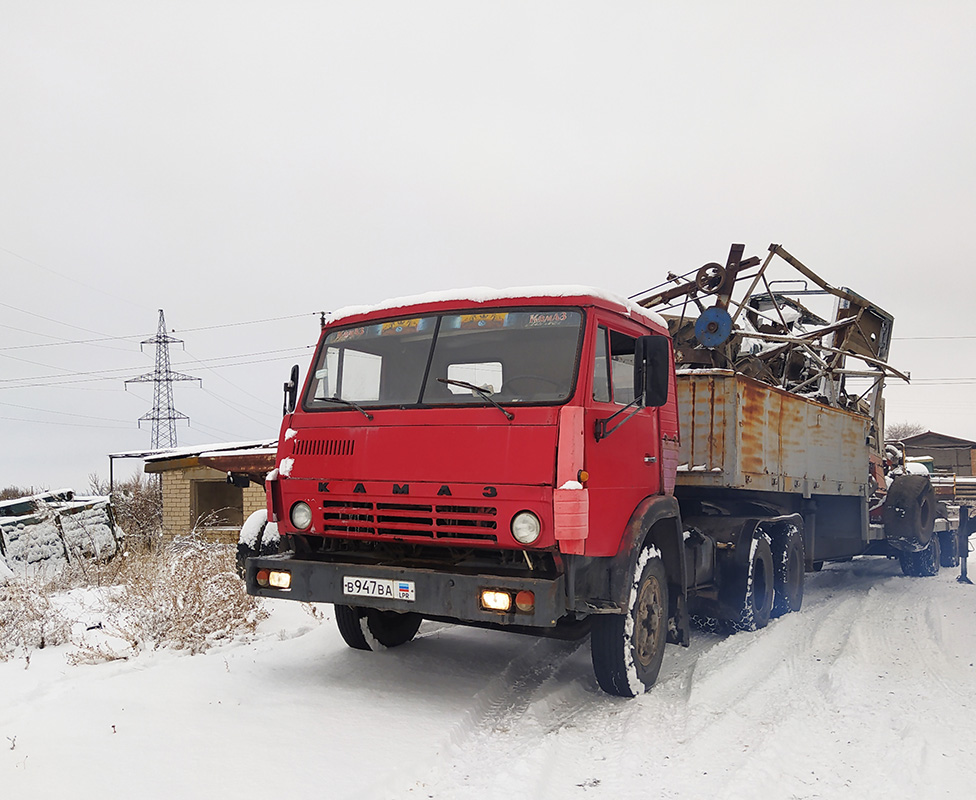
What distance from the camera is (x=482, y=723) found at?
4.92 meters

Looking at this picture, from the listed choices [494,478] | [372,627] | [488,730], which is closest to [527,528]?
[494,478]

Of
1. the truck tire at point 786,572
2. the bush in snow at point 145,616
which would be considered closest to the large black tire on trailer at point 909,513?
the truck tire at point 786,572

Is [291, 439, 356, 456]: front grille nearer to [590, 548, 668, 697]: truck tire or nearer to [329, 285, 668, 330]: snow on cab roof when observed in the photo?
[329, 285, 668, 330]: snow on cab roof

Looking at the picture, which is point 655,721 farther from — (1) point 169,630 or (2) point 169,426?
(2) point 169,426

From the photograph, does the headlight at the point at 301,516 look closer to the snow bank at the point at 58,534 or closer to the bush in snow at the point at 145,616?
the bush in snow at the point at 145,616

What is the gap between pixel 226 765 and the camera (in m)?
3.99

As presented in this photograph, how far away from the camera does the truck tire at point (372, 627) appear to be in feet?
20.5

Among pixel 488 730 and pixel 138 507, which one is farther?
pixel 138 507

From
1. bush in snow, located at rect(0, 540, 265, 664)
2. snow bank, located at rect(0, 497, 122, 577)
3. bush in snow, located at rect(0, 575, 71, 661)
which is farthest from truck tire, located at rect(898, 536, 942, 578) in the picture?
snow bank, located at rect(0, 497, 122, 577)

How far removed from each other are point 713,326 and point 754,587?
131 inches

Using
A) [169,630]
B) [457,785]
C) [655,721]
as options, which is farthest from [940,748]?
[169,630]

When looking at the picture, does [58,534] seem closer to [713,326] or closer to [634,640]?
[713,326]

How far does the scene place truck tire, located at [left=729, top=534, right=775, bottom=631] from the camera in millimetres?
7445

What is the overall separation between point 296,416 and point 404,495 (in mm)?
1186
